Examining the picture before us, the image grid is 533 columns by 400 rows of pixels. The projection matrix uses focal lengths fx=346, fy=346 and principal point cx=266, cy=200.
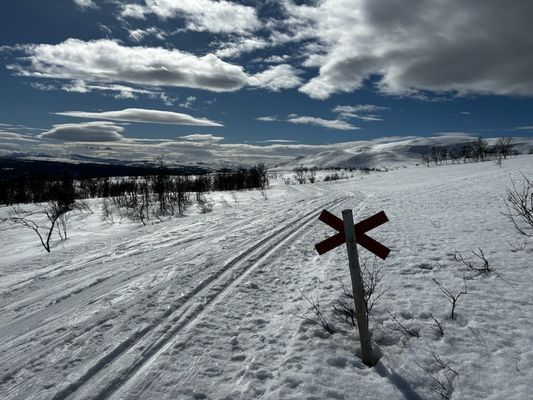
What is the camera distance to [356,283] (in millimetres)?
3629

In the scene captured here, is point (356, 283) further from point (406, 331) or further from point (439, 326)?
point (439, 326)

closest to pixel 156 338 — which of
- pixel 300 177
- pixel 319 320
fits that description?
pixel 319 320

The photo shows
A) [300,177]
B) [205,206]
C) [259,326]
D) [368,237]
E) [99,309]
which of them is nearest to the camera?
[368,237]

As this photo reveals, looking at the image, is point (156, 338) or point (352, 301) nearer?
point (156, 338)

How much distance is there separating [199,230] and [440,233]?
25.8ft

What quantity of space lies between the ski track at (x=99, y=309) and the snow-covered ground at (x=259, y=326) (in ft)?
0.09

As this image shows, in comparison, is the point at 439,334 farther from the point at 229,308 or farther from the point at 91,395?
the point at 91,395

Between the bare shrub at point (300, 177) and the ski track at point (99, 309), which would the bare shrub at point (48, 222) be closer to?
the ski track at point (99, 309)

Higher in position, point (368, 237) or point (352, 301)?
point (368, 237)

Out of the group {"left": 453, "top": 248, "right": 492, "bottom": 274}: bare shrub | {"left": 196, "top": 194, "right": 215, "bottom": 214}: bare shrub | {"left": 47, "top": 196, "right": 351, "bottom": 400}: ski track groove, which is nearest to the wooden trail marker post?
{"left": 47, "top": 196, "right": 351, "bottom": 400}: ski track groove

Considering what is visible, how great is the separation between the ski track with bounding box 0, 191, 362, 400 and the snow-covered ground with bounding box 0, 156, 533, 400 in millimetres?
28

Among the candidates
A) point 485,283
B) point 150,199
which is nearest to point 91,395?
point 485,283

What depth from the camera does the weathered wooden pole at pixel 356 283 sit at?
3.54m

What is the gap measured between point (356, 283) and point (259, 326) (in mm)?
1885
